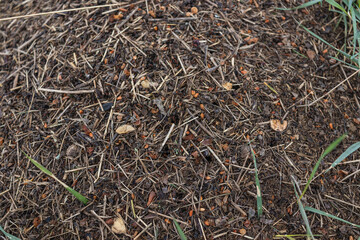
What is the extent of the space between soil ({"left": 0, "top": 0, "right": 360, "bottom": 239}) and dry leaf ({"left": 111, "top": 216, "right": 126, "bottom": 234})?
23 mm

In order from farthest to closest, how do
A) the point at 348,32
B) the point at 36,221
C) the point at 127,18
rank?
the point at 348,32 < the point at 127,18 < the point at 36,221

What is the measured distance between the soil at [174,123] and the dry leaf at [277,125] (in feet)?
0.05

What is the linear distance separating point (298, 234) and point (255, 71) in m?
0.85

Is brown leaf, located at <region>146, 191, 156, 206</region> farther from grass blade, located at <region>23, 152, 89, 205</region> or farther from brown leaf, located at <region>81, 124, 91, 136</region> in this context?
brown leaf, located at <region>81, 124, 91, 136</region>

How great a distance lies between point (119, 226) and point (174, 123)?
553mm

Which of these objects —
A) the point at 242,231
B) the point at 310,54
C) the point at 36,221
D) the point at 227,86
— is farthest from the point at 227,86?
the point at 36,221

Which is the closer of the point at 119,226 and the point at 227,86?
the point at 119,226

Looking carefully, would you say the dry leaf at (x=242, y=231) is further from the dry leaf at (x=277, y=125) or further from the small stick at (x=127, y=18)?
the small stick at (x=127, y=18)

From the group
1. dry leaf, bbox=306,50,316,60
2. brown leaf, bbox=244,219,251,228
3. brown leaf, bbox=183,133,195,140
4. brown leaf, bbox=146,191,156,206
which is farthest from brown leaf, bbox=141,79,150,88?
dry leaf, bbox=306,50,316,60

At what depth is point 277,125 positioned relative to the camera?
1.56m

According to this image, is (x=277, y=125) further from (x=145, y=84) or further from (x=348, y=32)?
(x=348, y=32)

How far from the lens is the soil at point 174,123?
1.42m

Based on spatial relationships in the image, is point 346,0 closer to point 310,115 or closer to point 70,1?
point 310,115

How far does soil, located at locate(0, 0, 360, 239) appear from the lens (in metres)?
1.42
